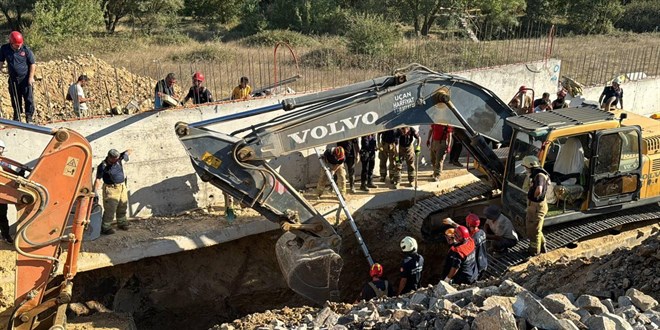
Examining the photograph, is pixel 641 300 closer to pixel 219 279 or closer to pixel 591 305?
pixel 591 305

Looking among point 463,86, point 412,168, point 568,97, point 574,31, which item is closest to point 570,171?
point 463,86

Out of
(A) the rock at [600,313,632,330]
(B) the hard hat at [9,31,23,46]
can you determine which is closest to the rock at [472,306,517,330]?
(A) the rock at [600,313,632,330]

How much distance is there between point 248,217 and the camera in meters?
11.1

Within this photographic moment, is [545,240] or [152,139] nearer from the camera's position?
[545,240]

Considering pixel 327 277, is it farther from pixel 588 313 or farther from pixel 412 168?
pixel 588 313

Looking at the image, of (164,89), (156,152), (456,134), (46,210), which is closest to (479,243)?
(456,134)

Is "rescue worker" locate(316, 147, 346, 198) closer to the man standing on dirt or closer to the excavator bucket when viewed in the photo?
the excavator bucket

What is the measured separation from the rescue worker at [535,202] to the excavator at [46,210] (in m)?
5.74

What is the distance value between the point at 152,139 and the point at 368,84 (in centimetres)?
407

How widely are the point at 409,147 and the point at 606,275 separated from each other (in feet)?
17.5

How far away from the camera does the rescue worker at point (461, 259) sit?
8539mm

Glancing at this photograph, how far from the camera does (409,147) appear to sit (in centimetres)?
1215

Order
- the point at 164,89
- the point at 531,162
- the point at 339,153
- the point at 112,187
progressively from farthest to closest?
the point at 164,89
the point at 339,153
the point at 112,187
the point at 531,162

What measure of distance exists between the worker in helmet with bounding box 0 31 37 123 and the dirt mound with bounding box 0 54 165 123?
84.1 inches
